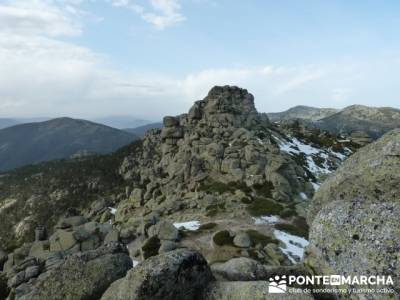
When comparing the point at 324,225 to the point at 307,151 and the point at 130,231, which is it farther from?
the point at 307,151

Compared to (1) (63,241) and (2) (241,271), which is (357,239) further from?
(1) (63,241)

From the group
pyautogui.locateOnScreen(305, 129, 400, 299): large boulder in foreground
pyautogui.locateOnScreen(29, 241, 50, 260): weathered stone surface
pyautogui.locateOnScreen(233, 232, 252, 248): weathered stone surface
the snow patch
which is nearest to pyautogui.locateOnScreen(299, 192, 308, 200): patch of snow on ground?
the snow patch

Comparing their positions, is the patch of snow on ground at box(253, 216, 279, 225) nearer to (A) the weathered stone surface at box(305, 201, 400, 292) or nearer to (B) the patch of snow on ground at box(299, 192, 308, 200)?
(B) the patch of snow on ground at box(299, 192, 308, 200)

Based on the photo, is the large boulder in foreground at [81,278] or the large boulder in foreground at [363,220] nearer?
the large boulder in foreground at [363,220]

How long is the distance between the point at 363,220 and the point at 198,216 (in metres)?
45.1

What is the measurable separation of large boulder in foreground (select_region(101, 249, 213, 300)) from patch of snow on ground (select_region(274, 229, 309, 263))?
2641cm

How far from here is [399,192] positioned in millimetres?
12445

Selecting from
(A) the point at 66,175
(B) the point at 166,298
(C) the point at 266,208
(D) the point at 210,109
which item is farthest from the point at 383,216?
(A) the point at 66,175

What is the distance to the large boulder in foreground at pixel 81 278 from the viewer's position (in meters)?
16.4

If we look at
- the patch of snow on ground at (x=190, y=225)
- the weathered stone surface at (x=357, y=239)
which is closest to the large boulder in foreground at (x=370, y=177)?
the weathered stone surface at (x=357, y=239)

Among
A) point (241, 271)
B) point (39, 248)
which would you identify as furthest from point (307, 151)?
point (241, 271)

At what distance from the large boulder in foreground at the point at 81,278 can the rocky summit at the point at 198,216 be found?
2.4 inches

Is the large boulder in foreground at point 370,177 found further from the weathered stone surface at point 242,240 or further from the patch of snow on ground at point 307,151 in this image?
the patch of snow on ground at point 307,151

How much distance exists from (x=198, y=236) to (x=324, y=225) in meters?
34.3
